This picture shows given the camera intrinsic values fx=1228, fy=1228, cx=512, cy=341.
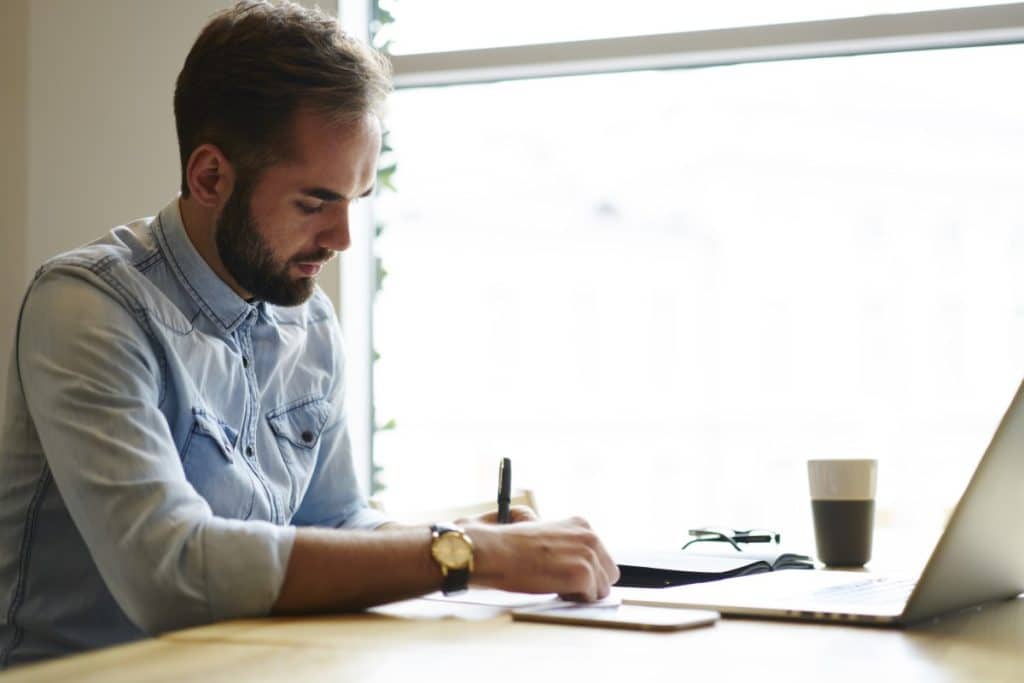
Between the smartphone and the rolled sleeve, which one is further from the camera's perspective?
the rolled sleeve

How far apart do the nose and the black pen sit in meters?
0.43

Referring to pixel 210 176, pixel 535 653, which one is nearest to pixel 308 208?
pixel 210 176

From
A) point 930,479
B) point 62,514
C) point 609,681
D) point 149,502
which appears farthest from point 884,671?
point 930,479

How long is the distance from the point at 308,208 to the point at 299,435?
0.32 metres

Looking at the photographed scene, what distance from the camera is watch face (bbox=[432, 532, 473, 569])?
1187 mm

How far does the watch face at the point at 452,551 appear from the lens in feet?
3.89

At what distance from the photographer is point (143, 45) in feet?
9.77

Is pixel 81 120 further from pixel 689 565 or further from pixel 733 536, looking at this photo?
pixel 689 565

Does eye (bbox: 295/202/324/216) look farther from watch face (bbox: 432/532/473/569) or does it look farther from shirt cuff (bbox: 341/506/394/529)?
watch face (bbox: 432/532/473/569)

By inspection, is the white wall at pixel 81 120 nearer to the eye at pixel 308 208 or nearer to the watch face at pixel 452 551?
the eye at pixel 308 208

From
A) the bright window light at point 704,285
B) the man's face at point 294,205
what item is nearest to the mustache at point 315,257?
the man's face at point 294,205

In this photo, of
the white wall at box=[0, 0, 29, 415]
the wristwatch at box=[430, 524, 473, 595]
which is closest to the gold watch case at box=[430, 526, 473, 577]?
the wristwatch at box=[430, 524, 473, 595]

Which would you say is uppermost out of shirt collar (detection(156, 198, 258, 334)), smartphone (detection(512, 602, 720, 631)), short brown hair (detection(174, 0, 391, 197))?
short brown hair (detection(174, 0, 391, 197))

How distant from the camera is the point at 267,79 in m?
1.62
